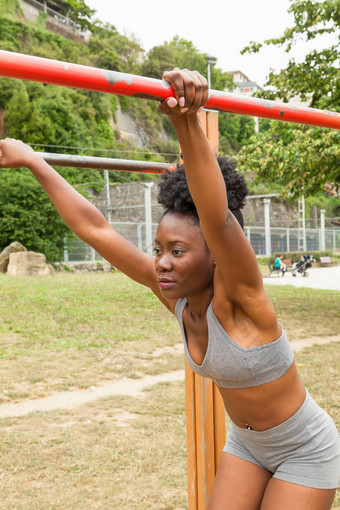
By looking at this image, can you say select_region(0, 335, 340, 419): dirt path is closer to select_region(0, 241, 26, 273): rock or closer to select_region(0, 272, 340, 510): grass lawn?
select_region(0, 272, 340, 510): grass lawn

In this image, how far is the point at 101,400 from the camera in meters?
4.95

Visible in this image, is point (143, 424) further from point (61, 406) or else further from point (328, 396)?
point (328, 396)

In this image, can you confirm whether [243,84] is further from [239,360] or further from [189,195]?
[239,360]

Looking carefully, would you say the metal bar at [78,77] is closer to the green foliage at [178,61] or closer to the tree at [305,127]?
the tree at [305,127]

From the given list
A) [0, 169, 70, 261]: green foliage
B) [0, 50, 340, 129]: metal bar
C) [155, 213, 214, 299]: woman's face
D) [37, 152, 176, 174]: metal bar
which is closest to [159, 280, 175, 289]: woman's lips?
[155, 213, 214, 299]: woman's face

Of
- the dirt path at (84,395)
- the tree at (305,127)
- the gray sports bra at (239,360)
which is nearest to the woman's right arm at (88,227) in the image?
the gray sports bra at (239,360)

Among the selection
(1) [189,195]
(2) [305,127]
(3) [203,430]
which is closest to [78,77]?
(1) [189,195]

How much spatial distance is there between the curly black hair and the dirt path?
3675 millimetres

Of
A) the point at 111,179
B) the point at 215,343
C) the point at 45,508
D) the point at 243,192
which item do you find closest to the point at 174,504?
the point at 45,508

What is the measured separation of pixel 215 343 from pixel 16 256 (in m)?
16.2

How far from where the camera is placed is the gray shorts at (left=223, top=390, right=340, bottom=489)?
4.92 feet

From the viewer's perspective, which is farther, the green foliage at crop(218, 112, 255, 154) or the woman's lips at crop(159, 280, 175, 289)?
the green foliage at crop(218, 112, 255, 154)

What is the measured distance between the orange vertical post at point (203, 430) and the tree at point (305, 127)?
632cm

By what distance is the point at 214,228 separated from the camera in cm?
126
